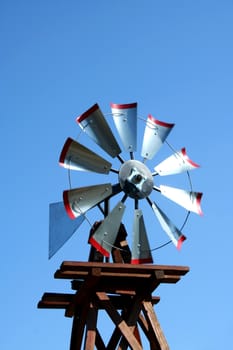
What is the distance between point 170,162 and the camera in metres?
9.95

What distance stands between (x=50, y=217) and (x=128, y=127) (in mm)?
1686

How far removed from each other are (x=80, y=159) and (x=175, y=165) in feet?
5.10

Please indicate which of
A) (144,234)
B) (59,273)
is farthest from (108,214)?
(59,273)

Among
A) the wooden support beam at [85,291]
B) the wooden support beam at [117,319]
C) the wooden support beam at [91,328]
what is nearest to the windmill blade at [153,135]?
the wooden support beam at [85,291]

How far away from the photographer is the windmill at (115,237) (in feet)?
29.6

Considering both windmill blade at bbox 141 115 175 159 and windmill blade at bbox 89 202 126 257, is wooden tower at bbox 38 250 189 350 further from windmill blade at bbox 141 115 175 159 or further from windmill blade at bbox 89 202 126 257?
windmill blade at bbox 141 115 175 159

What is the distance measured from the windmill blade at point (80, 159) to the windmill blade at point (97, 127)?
258mm

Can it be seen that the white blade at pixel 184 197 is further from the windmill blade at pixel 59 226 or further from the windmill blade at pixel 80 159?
the windmill blade at pixel 59 226

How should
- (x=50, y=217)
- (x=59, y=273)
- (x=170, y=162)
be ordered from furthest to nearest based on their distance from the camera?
(x=170, y=162)
(x=50, y=217)
(x=59, y=273)

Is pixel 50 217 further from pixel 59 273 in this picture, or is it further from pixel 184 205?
pixel 184 205

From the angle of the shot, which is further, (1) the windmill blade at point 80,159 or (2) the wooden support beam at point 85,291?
(1) the windmill blade at point 80,159

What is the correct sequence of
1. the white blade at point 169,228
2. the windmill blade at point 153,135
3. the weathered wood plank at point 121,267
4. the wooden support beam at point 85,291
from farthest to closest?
the windmill blade at point 153,135 → the white blade at point 169,228 → the wooden support beam at point 85,291 → the weathered wood plank at point 121,267

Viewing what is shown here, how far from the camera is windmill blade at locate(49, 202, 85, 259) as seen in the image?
910 centimetres

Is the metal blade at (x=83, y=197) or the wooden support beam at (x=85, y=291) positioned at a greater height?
the metal blade at (x=83, y=197)
